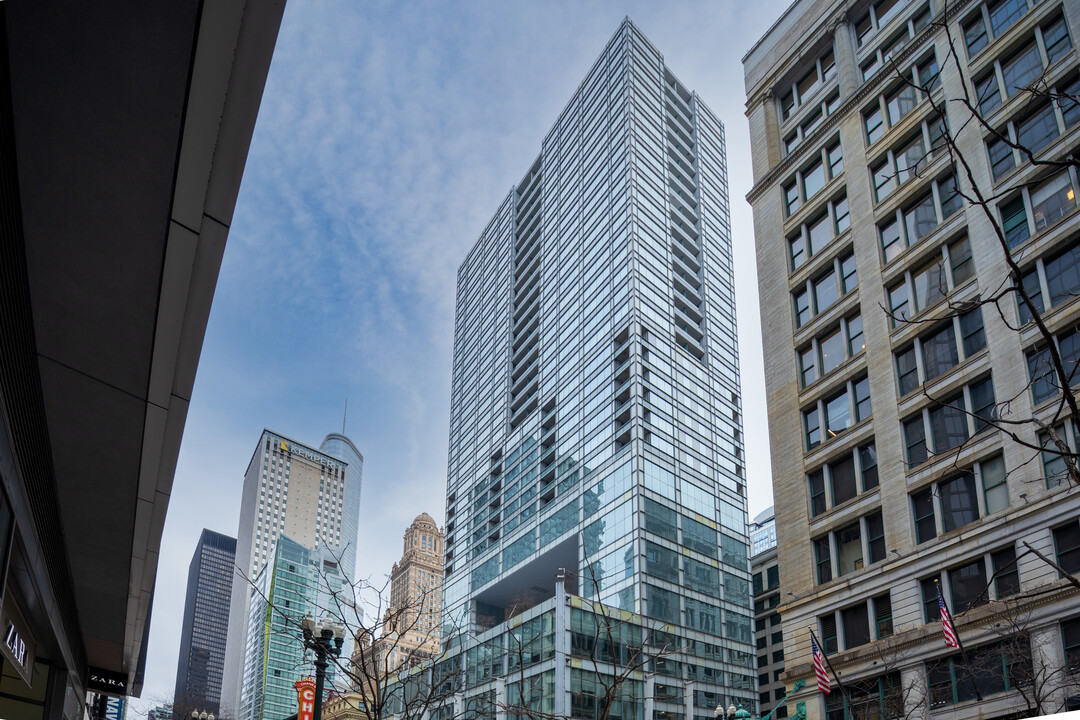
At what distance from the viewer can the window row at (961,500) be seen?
29484 millimetres

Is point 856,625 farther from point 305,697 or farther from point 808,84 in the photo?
point 808,84

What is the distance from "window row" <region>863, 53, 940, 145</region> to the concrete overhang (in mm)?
35894

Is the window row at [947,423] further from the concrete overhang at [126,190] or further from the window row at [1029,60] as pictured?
the concrete overhang at [126,190]

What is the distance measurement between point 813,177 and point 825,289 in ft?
21.6

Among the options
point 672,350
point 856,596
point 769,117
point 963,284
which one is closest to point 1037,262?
point 963,284

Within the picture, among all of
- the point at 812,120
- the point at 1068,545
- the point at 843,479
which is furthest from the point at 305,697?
the point at 812,120

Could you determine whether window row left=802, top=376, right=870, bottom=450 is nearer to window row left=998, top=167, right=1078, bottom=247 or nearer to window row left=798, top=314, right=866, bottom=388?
window row left=798, top=314, right=866, bottom=388

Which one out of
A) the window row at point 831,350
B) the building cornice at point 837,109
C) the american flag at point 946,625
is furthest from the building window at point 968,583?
the building cornice at point 837,109

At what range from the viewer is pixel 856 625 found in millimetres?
33250

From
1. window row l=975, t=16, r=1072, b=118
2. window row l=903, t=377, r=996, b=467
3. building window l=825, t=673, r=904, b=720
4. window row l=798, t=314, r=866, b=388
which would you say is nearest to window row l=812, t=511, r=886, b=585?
window row l=903, t=377, r=996, b=467

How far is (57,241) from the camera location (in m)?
7.58

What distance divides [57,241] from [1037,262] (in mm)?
31461

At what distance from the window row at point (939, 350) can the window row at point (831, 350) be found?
2348 millimetres

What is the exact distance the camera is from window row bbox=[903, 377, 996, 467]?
30.7m
